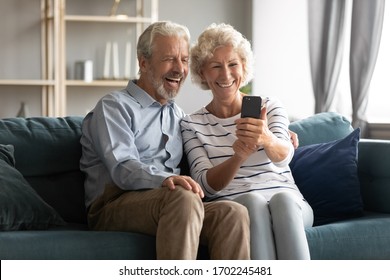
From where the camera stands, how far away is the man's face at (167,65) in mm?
3025

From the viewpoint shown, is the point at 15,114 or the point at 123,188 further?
the point at 15,114

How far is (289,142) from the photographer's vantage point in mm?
2900

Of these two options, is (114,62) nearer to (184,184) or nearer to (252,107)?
(252,107)

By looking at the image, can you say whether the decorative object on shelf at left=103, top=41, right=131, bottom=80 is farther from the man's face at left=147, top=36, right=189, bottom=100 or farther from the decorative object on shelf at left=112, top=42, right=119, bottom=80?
the man's face at left=147, top=36, right=189, bottom=100

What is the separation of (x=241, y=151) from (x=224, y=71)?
37cm

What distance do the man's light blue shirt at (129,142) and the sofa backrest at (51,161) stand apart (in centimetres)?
9

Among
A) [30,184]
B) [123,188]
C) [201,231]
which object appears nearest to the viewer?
[201,231]

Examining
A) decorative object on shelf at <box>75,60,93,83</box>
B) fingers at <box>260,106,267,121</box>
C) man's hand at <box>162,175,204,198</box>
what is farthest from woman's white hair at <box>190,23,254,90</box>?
decorative object on shelf at <box>75,60,93,83</box>

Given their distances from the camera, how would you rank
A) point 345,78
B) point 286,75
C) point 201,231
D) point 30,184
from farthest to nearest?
point 286,75 → point 345,78 → point 30,184 → point 201,231

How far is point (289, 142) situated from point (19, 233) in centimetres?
106

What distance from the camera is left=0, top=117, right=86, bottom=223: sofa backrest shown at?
3.03 m
